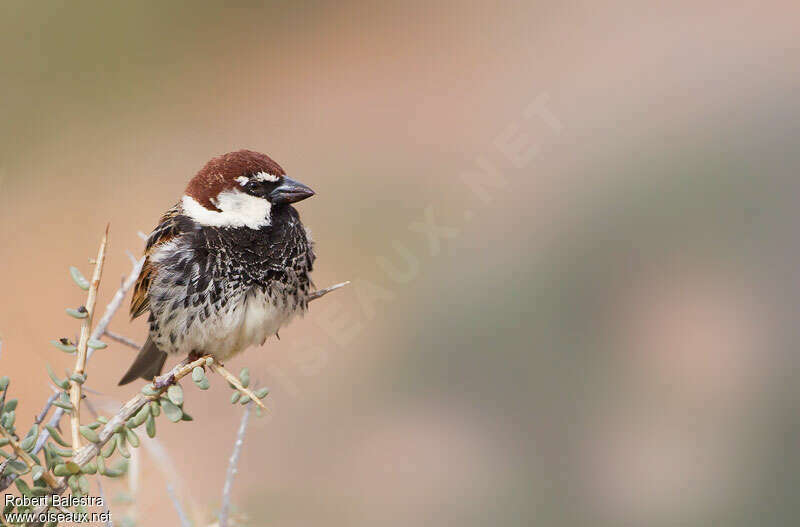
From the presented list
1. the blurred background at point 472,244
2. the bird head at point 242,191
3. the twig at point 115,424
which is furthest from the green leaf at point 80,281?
the bird head at point 242,191

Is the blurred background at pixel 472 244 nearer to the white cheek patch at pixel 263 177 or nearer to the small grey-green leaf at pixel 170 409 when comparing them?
the small grey-green leaf at pixel 170 409

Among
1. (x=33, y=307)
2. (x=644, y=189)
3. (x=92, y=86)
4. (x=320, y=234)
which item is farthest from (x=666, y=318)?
(x=92, y=86)

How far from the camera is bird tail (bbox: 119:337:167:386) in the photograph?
8.86 ft

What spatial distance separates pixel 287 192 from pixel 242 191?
13cm

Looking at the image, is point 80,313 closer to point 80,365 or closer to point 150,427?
point 80,365

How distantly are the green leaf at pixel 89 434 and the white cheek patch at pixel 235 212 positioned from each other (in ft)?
3.33

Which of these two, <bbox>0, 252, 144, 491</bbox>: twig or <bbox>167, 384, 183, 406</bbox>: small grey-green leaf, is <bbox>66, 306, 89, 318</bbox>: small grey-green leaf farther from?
<bbox>167, 384, 183, 406</bbox>: small grey-green leaf

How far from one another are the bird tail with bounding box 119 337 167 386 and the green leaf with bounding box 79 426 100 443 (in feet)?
4.04

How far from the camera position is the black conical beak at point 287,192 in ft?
7.74

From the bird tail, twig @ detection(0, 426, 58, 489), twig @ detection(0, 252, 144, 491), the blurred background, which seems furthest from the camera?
the blurred background

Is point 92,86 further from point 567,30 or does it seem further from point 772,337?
point 772,337

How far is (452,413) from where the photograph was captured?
16.0 feet

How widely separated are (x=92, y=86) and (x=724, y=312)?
5.78m

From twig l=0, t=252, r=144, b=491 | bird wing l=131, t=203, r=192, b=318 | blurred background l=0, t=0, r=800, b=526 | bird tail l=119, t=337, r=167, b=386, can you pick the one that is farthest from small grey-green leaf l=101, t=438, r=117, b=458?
bird tail l=119, t=337, r=167, b=386
